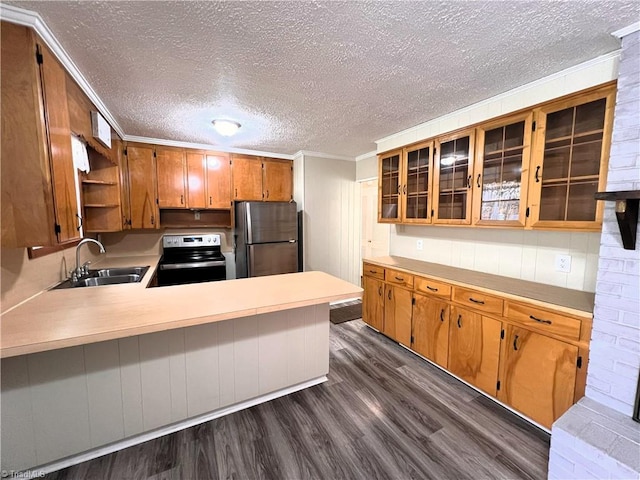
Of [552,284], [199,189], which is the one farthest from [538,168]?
[199,189]

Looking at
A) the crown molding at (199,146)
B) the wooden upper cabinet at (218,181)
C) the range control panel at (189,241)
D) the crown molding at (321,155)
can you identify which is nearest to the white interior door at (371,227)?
the crown molding at (321,155)

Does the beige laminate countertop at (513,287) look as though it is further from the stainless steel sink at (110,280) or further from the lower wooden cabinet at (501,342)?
the stainless steel sink at (110,280)

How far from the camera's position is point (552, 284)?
2.08 m

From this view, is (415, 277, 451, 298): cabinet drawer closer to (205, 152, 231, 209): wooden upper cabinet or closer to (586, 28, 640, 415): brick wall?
(586, 28, 640, 415): brick wall

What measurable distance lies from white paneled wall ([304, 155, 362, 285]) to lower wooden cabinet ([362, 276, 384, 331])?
1.20 m

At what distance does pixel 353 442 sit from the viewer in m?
1.70

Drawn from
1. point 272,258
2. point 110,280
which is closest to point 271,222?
point 272,258

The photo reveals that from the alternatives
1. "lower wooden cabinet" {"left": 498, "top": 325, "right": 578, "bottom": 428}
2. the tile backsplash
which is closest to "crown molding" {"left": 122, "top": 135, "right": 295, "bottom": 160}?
the tile backsplash

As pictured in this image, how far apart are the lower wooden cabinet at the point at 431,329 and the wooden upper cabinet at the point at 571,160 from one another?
1.01 meters

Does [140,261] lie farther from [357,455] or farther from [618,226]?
[618,226]

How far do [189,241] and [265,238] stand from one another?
1.21m

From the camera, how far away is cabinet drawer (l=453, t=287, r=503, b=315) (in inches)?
77.3

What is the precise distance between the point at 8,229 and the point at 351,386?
7.88 ft

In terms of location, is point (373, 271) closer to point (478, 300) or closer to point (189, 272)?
point (478, 300)
